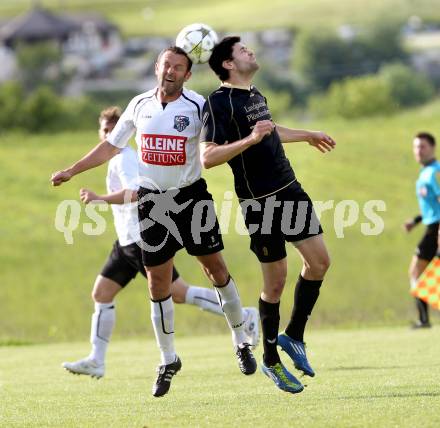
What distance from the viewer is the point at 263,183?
7012mm

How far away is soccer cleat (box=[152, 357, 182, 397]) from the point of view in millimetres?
7316

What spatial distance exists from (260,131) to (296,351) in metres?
1.69

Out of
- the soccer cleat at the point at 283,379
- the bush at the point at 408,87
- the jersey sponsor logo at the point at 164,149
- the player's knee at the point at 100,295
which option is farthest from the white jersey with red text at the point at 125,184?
the bush at the point at 408,87

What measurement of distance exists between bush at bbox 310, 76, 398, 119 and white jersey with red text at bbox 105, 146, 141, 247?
56.5 meters

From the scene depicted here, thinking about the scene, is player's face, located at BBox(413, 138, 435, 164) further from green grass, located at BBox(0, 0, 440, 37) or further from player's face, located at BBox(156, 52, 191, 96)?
green grass, located at BBox(0, 0, 440, 37)

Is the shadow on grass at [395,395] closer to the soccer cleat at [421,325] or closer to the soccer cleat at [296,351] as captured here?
the soccer cleat at [296,351]

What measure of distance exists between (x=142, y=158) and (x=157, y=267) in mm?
748

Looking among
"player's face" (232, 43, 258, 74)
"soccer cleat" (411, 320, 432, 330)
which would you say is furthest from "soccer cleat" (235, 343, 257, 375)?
"soccer cleat" (411, 320, 432, 330)

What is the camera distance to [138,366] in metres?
9.95

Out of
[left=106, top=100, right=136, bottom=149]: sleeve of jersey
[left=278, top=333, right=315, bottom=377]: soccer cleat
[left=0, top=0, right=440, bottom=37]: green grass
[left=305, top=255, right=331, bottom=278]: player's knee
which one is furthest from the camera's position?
[left=0, top=0, right=440, bottom=37]: green grass

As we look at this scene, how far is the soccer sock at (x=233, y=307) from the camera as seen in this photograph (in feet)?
25.4

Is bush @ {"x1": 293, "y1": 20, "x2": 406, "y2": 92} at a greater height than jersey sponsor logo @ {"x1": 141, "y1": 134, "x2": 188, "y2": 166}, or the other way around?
bush @ {"x1": 293, "y1": 20, "x2": 406, "y2": 92}

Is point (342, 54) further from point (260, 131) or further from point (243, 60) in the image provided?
point (260, 131)

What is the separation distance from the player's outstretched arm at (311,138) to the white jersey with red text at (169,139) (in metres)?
0.64
